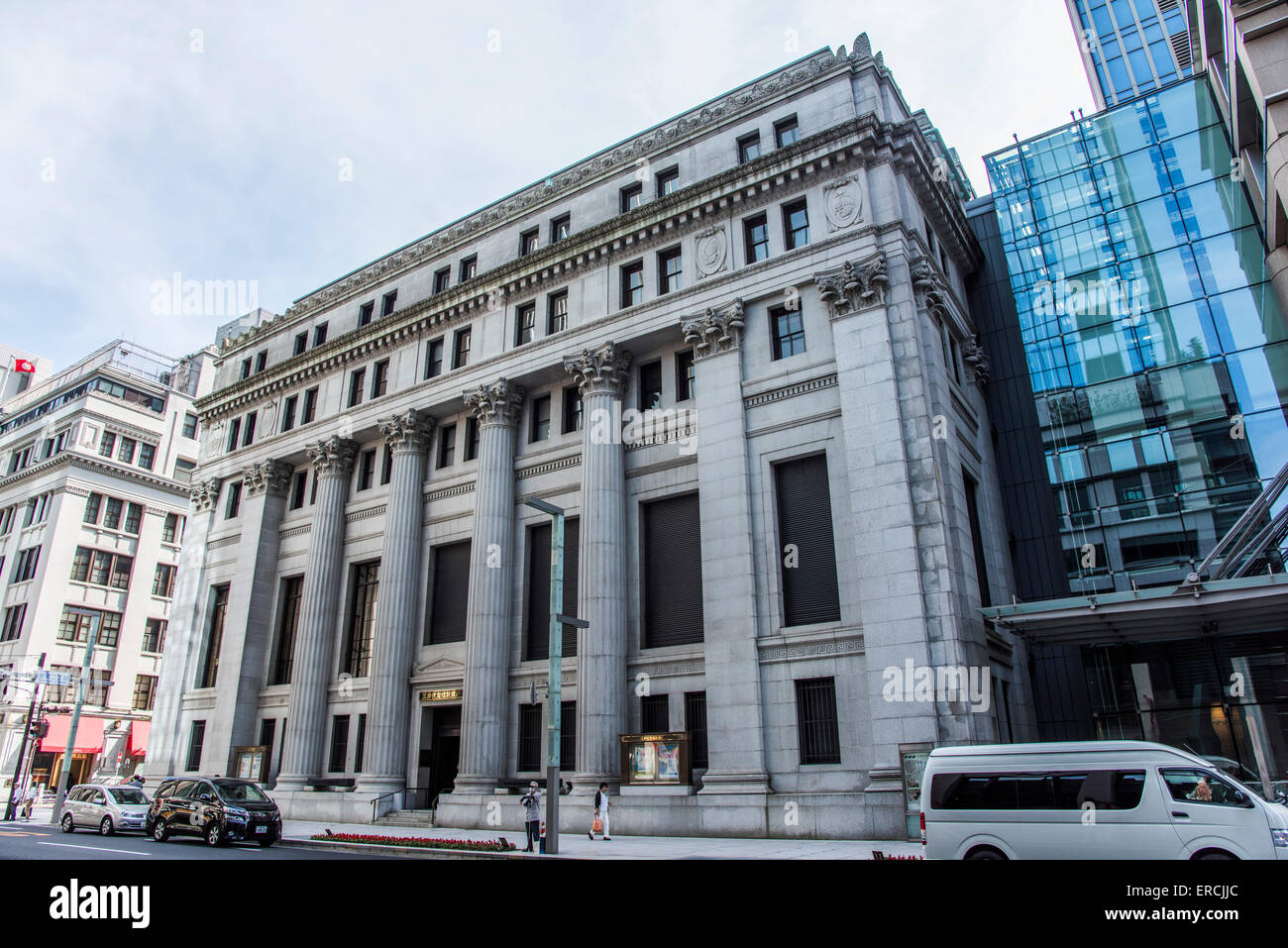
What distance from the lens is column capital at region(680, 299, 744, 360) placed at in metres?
29.8

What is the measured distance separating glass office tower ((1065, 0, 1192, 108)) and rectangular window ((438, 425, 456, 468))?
83487 millimetres

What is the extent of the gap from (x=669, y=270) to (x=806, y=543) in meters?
12.9

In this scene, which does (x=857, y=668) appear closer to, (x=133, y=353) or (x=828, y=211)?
(x=828, y=211)

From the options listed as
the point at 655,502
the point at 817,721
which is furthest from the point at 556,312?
the point at 817,721

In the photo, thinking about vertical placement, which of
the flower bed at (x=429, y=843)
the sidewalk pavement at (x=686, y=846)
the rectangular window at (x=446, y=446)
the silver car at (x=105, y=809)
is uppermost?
the rectangular window at (x=446, y=446)

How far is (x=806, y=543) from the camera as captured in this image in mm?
27188

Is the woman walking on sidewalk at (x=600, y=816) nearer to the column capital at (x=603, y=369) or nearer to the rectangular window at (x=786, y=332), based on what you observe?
the column capital at (x=603, y=369)

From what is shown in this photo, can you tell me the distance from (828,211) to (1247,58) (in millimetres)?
12511

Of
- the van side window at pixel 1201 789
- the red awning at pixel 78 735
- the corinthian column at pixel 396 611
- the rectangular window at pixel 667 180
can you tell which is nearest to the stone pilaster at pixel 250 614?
the corinthian column at pixel 396 611

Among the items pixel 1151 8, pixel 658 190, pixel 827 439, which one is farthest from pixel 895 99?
pixel 1151 8

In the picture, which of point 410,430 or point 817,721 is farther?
point 410,430

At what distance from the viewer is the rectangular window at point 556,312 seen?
35281 mm

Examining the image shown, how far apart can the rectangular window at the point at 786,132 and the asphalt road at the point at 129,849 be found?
28193mm

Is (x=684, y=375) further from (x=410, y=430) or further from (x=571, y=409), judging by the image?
(x=410, y=430)
